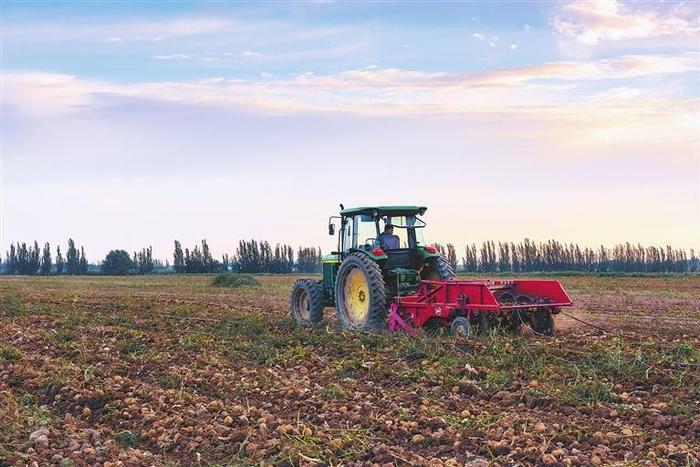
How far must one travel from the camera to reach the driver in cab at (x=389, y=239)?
16016mm

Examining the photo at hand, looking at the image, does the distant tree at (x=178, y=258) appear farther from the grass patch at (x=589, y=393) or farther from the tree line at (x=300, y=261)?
the grass patch at (x=589, y=393)

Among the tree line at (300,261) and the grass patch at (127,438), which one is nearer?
the grass patch at (127,438)

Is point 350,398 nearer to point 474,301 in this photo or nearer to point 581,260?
point 474,301

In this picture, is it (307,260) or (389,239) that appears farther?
(307,260)

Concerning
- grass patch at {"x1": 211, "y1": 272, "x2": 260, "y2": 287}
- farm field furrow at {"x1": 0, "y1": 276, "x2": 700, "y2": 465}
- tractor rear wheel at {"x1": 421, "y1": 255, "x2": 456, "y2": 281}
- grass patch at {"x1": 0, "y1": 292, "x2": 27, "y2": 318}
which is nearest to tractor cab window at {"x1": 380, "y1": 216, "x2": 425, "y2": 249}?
tractor rear wheel at {"x1": 421, "y1": 255, "x2": 456, "y2": 281}

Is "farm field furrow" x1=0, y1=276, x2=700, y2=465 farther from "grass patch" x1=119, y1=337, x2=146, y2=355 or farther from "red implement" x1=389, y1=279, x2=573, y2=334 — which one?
"red implement" x1=389, y1=279, x2=573, y2=334

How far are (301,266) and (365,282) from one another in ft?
289

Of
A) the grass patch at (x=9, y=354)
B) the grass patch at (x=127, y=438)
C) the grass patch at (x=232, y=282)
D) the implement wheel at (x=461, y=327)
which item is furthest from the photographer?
the grass patch at (x=232, y=282)

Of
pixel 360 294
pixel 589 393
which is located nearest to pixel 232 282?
pixel 360 294

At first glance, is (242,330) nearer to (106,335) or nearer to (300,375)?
(106,335)

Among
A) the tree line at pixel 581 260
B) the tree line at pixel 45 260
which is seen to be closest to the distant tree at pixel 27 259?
the tree line at pixel 45 260

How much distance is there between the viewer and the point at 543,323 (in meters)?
14.1

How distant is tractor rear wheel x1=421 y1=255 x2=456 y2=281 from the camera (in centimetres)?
1562

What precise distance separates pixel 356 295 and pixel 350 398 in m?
6.46
